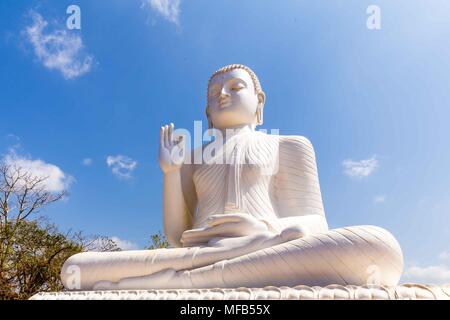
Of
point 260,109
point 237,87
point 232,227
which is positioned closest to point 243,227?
point 232,227

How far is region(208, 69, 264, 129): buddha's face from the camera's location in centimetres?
472

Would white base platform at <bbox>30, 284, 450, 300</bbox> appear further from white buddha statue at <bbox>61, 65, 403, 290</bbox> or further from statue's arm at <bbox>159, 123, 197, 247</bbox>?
statue's arm at <bbox>159, 123, 197, 247</bbox>

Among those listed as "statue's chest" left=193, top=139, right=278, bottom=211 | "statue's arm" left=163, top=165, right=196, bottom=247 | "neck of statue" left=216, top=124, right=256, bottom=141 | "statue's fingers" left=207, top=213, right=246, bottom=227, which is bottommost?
"statue's fingers" left=207, top=213, right=246, bottom=227

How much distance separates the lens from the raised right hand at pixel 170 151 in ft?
13.9

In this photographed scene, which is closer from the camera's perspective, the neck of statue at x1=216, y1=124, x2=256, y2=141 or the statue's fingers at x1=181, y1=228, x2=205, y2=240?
the statue's fingers at x1=181, y1=228, x2=205, y2=240

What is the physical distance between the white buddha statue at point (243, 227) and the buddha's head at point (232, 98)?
0.04ft

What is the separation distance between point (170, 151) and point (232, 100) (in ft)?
3.37

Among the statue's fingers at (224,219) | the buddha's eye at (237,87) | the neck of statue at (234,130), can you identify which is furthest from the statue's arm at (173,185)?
the buddha's eye at (237,87)

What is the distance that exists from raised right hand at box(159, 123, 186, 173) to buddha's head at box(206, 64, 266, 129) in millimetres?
736

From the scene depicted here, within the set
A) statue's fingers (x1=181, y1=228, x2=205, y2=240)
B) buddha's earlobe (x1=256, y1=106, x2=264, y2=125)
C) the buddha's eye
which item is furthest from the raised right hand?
buddha's earlobe (x1=256, y1=106, x2=264, y2=125)

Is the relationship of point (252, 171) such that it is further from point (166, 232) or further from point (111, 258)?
point (111, 258)

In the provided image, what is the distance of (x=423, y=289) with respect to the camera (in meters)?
2.43

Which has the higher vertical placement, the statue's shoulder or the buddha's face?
the buddha's face

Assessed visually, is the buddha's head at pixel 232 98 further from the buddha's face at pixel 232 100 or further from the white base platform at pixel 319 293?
the white base platform at pixel 319 293
